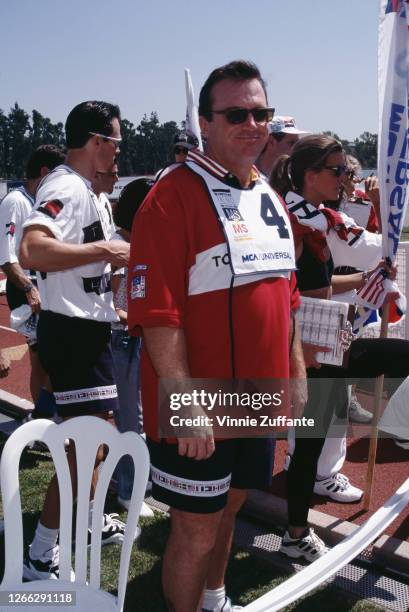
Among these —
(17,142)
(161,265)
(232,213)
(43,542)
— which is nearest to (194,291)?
(161,265)

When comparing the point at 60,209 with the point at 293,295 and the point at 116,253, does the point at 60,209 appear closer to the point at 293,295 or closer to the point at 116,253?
the point at 116,253

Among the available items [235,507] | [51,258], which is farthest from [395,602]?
[51,258]

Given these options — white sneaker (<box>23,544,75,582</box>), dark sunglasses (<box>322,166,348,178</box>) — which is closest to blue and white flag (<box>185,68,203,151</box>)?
dark sunglasses (<box>322,166,348,178</box>)

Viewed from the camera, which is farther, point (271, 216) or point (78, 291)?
point (78, 291)

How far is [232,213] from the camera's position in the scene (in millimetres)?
2248

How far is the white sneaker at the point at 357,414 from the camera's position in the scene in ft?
17.6

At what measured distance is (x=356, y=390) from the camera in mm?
6172

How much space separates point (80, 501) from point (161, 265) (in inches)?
33.8

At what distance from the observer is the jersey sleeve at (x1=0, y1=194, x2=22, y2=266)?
539cm

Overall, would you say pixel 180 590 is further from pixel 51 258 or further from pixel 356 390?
pixel 356 390

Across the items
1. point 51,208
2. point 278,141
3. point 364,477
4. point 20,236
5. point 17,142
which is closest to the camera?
point 51,208

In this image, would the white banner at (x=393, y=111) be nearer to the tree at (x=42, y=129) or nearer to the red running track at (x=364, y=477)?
the red running track at (x=364, y=477)

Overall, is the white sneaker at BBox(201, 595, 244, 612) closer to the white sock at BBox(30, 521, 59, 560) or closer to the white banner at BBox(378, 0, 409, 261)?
the white sock at BBox(30, 521, 59, 560)

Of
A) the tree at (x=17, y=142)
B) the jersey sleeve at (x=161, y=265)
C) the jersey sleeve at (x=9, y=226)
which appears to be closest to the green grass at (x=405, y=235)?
the jersey sleeve at (x=9, y=226)
